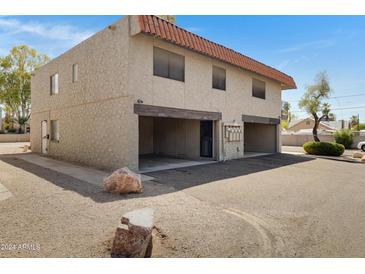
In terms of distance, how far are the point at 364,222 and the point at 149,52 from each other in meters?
8.23

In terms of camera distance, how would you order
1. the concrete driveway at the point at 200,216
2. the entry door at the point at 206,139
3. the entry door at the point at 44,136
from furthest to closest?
the entry door at the point at 44,136
the entry door at the point at 206,139
the concrete driveway at the point at 200,216

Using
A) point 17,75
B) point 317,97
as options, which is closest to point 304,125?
point 317,97

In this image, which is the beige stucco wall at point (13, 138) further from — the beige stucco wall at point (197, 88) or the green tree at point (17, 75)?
the beige stucco wall at point (197, 88)

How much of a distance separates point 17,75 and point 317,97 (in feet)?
114

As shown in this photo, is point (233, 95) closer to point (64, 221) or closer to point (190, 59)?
point (190, 59)

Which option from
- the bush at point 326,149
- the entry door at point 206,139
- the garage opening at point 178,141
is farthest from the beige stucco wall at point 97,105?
the bush at point 326,149

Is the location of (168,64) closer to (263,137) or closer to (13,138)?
(263,137)

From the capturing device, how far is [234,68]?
12.9 metres

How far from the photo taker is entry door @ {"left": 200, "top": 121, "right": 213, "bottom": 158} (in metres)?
12.2

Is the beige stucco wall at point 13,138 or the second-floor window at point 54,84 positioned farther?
the beige stucco wall at point 13,138

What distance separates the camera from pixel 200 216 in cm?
442

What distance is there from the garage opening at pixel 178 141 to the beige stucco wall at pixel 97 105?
6.88 feet

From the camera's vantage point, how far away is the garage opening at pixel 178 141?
11.5 metres
